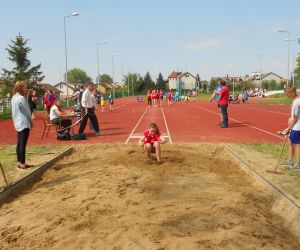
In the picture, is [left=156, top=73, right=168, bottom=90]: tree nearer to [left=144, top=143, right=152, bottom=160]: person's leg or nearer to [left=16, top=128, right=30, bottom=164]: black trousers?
[left=144, top=143, right=152, bottom=160]: person's leg

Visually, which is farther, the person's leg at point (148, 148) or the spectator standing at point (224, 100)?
the spectator standing at point (224, 100)

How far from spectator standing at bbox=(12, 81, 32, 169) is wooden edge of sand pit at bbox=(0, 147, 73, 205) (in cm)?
39

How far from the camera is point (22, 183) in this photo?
7383 millimetres

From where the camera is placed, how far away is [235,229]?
190 inches

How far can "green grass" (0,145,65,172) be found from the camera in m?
9.06

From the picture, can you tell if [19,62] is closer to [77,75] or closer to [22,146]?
[22,146]

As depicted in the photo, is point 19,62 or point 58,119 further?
point 19,62

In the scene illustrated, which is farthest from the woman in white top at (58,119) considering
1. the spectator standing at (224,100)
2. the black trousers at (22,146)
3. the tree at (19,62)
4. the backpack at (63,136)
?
the tree at (19,62)

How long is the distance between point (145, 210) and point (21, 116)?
4.11 metres

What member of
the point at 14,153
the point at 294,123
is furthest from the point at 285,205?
the point at 14,153

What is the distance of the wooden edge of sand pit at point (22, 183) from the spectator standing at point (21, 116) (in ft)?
1.28

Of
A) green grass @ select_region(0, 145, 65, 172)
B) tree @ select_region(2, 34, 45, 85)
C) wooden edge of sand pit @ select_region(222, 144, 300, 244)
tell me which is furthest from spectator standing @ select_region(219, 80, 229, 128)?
tree @ select_region(2, 34, 45, 85)

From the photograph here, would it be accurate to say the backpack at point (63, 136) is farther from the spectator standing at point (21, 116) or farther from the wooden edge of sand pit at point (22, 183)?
the spectator standing at point (21, 116)

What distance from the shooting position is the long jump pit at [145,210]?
4.52 m
